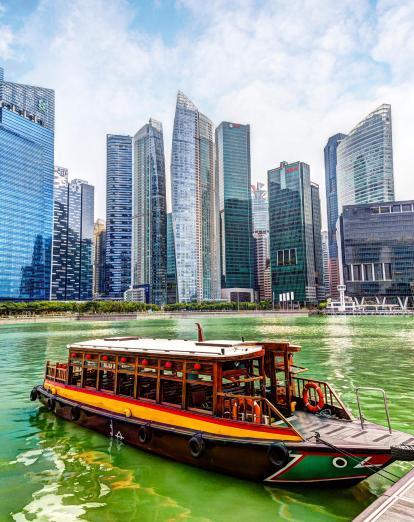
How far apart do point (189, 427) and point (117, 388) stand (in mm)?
3578

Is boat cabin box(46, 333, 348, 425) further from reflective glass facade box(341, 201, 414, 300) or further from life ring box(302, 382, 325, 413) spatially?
reflective glass facade box(341, 201, 414, 300)

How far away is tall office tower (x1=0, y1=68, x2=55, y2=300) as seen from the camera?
15225cm

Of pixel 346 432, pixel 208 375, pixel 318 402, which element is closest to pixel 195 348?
pixel 208 375

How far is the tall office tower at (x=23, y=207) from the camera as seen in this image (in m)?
152

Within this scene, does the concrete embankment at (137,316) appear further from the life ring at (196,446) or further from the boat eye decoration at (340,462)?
the boat eye decoration at (340,462)

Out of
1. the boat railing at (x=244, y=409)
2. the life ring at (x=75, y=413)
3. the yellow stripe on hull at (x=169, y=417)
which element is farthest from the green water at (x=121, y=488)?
the boat railing at (x=244, y=409)

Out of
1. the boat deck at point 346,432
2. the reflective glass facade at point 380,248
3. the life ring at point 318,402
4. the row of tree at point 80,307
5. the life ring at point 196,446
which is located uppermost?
the reflective glass facade at point 380,248

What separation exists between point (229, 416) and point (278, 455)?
1.76m

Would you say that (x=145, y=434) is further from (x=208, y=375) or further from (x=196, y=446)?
(x=208, y=375)

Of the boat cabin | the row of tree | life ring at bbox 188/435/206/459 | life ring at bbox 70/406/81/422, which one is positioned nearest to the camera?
life ring at bbox 188/435/206/459

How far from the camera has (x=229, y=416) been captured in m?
10.7

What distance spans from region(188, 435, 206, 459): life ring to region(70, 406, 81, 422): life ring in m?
6.01

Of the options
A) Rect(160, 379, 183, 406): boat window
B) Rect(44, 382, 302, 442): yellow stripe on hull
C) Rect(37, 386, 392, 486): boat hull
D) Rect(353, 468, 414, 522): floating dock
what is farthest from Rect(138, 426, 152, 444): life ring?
Rect(353, 468, 414, 522): floating dock

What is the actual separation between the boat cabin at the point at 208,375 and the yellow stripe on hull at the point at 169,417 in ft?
0.82
